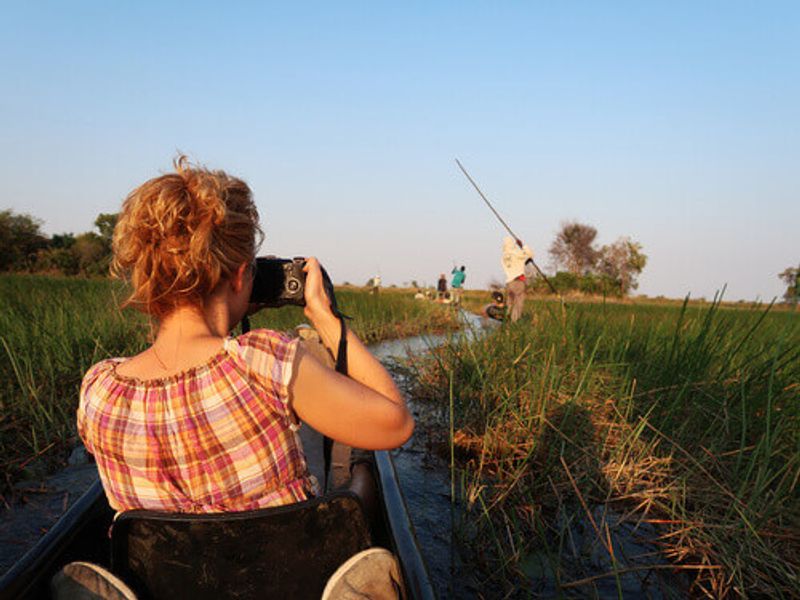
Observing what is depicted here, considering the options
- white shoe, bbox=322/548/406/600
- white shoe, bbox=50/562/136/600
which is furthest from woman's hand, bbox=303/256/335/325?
white shoe, bbox=50/562/136/600

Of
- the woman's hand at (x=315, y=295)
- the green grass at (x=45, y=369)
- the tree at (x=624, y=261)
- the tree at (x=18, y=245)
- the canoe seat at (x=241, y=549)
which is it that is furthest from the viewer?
the tree at (x=624, y=261)

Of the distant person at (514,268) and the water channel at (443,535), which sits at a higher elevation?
the distant person at (514,268)

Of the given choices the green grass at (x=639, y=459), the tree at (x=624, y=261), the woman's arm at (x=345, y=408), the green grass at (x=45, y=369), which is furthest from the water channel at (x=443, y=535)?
the tree at (x=624, y=261)

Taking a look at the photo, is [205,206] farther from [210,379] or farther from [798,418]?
[798,418]

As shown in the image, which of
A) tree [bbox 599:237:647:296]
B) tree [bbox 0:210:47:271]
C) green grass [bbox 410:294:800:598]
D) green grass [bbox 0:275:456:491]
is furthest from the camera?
tree [bbox 599:237:647:296]

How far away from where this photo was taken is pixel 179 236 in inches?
49.5

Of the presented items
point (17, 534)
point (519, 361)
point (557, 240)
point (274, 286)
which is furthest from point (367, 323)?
point (557, 240)

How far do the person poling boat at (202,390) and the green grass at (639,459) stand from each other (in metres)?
1.11

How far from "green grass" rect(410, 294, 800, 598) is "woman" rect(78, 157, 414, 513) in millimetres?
1108

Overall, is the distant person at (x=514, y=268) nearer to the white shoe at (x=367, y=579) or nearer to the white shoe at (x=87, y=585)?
the white shoe at (x=367, y=579)

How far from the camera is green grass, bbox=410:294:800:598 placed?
2.27 m

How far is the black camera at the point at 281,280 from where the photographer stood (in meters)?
1.57

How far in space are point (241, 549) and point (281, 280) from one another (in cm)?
72

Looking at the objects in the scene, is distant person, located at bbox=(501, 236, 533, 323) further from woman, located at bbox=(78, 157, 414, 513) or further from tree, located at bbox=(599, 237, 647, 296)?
tree, located at bbox=(599, 237, 647, 296)
